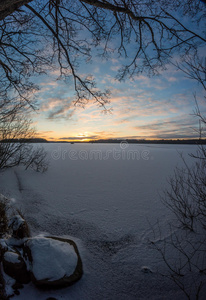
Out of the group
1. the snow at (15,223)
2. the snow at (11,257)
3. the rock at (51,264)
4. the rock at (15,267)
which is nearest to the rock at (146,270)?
the rock at (51,264)

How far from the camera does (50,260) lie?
2.65 metres

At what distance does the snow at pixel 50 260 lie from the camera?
2.50 m

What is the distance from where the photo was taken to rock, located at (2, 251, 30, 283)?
241 cm

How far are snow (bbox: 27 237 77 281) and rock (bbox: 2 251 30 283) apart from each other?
6.3 inches

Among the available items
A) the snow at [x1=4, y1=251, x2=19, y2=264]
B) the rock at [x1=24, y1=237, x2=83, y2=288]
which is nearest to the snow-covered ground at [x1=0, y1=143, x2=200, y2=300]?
the rock at [x1=24, y1=237, x2=83, y2=288]

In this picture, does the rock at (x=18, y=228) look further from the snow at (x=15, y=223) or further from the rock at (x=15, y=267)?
the rock at (x=15, y=267)

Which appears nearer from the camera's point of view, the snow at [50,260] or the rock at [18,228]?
the snow at [50,260]

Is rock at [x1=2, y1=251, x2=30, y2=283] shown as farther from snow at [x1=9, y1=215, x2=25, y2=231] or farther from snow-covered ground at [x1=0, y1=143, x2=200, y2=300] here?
snow at [x1=9, y1=215, x2=25, y2=231]

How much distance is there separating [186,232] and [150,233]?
942 millimetres

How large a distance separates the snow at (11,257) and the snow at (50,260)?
238mm

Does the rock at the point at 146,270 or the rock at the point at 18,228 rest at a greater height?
the rock at the point at 18,228

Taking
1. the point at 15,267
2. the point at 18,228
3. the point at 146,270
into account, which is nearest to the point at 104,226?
the point at 146,270

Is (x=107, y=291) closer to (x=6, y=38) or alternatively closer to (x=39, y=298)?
(x=39, y=298)

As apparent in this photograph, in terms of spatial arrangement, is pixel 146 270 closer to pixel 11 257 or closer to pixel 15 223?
pixel 11 257
